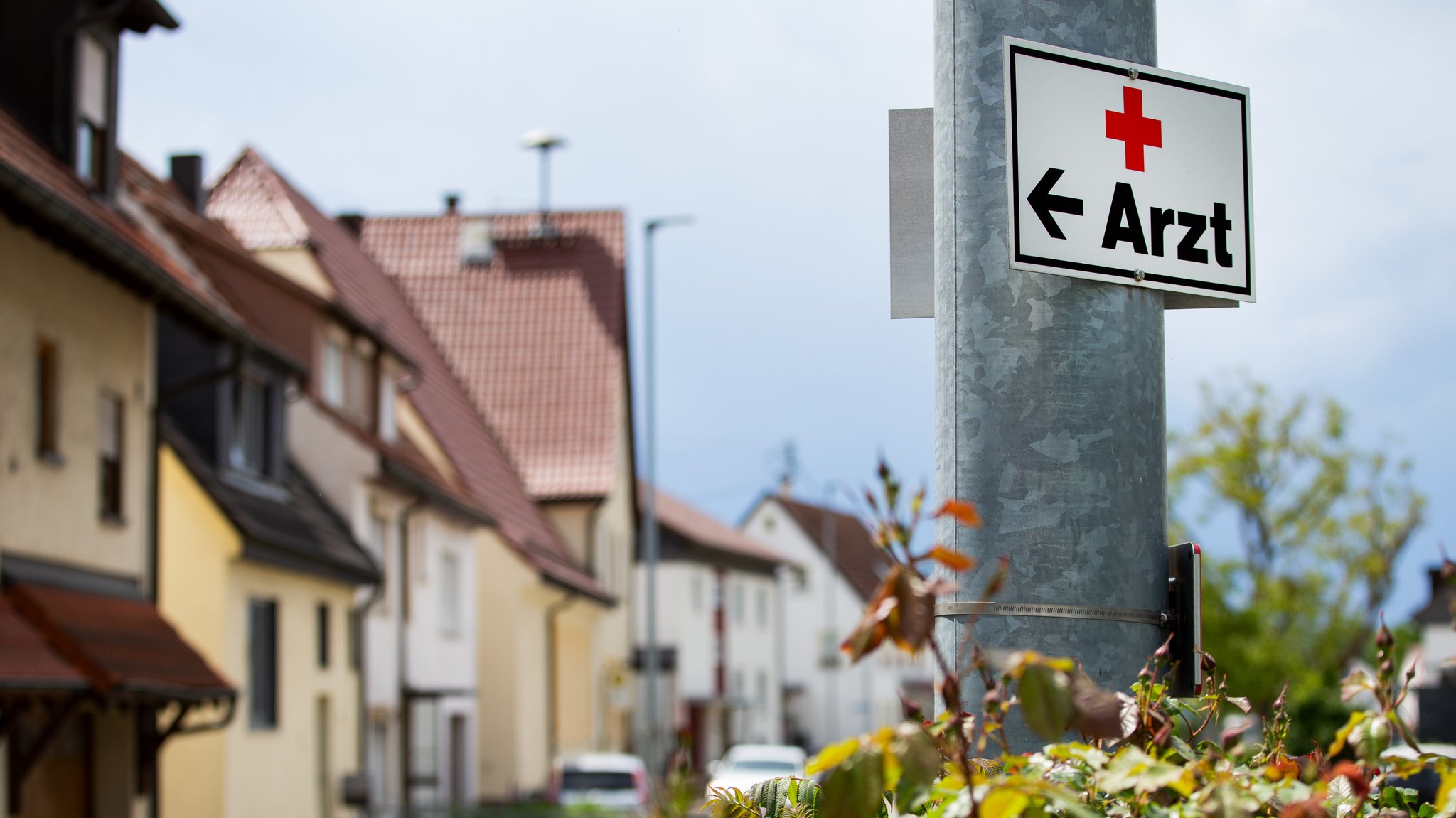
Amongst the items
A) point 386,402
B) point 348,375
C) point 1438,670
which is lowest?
point 1438,670

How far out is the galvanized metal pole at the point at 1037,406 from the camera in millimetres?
3090

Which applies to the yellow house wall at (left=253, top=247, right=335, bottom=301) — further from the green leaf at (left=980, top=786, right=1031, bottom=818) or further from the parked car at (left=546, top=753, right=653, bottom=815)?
the green leaf at (left=980, top=786, right=1031, bottom=818)

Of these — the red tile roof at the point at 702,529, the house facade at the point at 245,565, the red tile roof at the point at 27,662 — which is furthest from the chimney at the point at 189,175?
the red tile roof at the point at 702,529

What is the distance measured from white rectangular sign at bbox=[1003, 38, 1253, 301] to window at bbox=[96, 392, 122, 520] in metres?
A: 16.2

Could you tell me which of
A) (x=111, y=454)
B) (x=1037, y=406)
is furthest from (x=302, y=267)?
(x=1037, y=406)

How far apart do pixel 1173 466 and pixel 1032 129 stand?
47.8 meters

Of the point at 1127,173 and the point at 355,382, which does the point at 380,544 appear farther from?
the point at 1127,173

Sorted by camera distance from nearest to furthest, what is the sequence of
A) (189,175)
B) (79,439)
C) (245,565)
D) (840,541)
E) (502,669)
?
(79,439) → (245,565) → (189,175) → (502,669) → (840,541)

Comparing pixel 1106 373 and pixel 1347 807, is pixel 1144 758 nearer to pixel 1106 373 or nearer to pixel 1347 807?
pixel 1347 807

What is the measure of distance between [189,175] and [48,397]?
13133 millimetres

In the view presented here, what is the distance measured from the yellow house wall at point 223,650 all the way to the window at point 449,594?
8.99m

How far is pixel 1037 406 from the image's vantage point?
3.12 meters

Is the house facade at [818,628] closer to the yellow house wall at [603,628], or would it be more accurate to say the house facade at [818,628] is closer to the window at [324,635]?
the yellow house wall at [603,628]

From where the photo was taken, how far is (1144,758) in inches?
86.0
